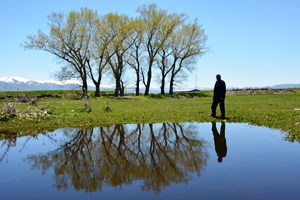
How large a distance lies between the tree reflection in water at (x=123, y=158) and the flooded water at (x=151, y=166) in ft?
0.08

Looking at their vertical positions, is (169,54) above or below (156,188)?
above

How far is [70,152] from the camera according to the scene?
12891 mm

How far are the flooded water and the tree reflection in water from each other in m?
0.02

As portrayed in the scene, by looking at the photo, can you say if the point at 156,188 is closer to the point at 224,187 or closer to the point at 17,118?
Answer: the point at 224,187

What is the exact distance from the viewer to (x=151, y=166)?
33.7 ft

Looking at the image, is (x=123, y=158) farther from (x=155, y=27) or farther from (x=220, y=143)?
(x=155, y=27)

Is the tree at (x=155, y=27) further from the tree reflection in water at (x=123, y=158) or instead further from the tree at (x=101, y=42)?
the tree reflection in water at (x=123, y=158)

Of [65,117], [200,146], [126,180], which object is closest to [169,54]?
[65,117]

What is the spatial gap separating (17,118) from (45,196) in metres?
14.5

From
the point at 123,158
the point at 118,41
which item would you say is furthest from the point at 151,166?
the point at 118,41

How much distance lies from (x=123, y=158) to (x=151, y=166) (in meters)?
1.51

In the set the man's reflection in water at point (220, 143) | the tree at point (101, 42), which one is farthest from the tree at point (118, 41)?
the man's reflection in water at point (220, 143)

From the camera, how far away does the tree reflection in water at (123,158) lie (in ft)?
29.6

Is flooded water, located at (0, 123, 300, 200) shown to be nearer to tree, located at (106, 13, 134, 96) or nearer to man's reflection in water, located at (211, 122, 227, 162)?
man's reflection in water, located at (211, 122, 227, 162)
